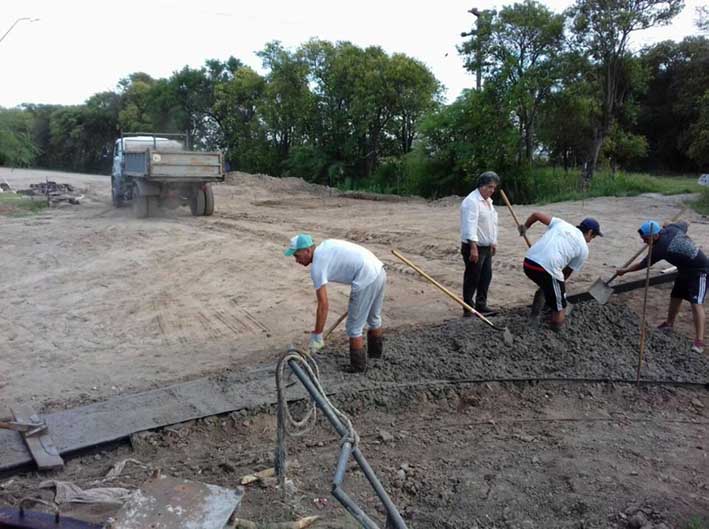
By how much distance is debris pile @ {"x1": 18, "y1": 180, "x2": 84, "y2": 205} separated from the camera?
19.7 m

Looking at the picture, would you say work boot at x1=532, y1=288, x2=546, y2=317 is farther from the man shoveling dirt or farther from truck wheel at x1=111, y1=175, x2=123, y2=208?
truck wheel at x1=111, y1=175, x2=123, y2=208

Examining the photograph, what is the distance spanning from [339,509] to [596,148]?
1848cm

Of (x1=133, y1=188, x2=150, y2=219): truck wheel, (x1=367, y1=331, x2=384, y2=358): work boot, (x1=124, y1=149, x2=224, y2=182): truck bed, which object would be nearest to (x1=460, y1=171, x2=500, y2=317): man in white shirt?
(x1=367, y1=331, x2=384, y2=358): work boot

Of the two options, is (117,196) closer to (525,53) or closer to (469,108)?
(469,108)

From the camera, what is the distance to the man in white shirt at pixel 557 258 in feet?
19.1

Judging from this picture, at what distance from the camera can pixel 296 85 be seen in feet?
95.3

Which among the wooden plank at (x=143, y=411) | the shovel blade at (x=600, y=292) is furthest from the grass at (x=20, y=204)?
the shovel blade at (x=600, y=292)

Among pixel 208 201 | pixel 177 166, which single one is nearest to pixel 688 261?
pixel 177 166

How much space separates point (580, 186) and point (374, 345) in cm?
1563

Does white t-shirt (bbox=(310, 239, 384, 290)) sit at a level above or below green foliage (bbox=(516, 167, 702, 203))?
below

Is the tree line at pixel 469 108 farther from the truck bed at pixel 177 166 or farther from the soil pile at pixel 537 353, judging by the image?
the soil pile at pixel 537 353

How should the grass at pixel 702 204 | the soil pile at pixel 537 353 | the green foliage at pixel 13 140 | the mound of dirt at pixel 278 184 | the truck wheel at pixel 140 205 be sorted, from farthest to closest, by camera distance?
the green foliage at pixel 13 140, the mound of dirt at pixel 278 184, the truck wheel at pixel 140 205, the grass at pixel 702 204, the soil pile at pixel 537 353

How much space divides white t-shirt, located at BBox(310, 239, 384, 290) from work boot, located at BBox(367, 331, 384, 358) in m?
0.70

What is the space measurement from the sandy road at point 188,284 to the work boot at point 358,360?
108cm
